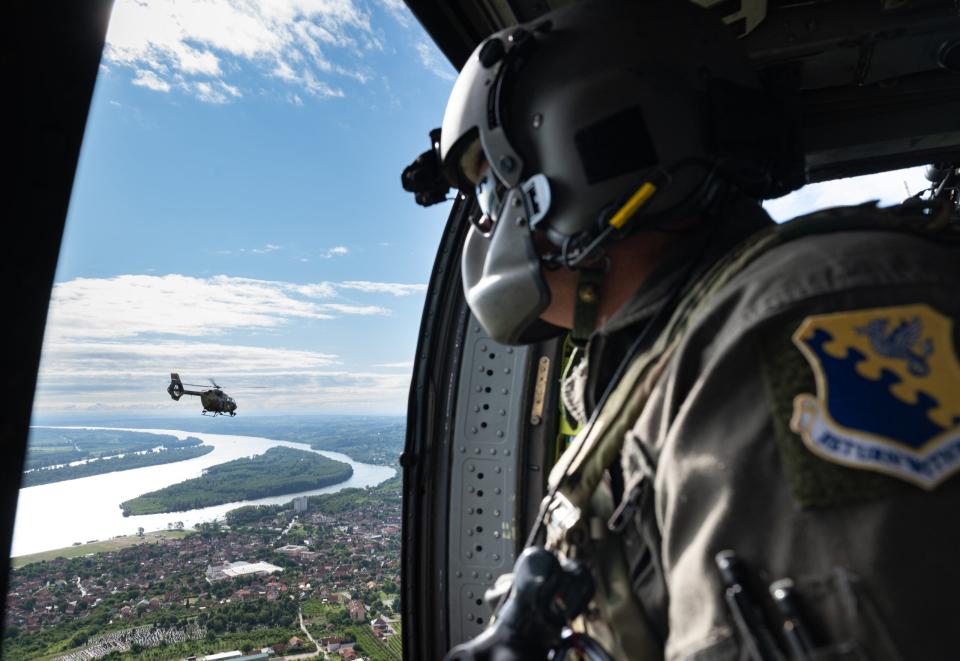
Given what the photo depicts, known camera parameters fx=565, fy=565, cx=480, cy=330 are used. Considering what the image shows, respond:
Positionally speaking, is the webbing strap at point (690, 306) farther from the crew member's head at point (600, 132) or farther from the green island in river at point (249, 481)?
the green island in river at point (249, 481)

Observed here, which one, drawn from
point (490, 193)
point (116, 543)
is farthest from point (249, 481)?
point (490, 193)

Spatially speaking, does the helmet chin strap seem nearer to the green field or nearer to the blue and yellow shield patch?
the blue and yellow shield patch

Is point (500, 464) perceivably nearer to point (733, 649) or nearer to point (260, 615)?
point (260, 615)

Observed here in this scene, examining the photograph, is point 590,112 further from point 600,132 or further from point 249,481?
point 249,481

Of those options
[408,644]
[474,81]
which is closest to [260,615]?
[408,644]

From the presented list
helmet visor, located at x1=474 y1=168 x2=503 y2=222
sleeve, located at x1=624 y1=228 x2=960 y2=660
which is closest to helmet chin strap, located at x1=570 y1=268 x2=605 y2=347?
helmet visor, located at x1=474 y1=168 x2=503 y2=222

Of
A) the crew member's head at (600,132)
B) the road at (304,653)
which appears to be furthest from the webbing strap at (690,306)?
the road at (304,653)
